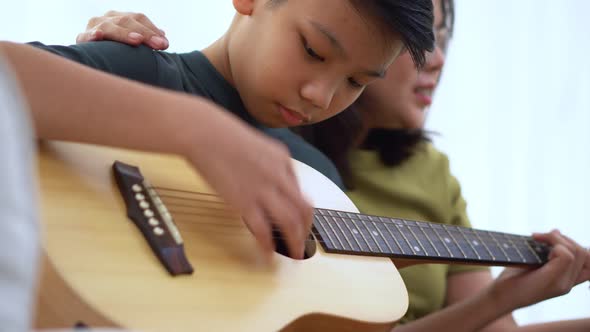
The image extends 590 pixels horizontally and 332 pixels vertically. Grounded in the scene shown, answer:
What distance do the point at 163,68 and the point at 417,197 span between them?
2.18 ft

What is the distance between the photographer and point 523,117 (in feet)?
7.16

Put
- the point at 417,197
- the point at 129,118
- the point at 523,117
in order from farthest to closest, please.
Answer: the point at 523,117
the point at 417,197
the point at 129,118

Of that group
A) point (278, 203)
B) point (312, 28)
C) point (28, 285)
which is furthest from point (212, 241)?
point (28, 285)

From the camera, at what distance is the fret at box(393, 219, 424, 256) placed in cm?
100

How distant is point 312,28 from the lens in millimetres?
970

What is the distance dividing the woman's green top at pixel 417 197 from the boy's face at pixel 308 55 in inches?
17.5

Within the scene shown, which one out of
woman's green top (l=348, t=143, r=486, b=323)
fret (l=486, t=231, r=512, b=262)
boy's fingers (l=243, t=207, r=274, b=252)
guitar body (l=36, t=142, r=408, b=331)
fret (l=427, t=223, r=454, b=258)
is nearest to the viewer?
guitar body (l=36, t=142, r=408, b=331)

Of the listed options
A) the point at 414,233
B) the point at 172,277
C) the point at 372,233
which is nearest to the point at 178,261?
the point at 172,277

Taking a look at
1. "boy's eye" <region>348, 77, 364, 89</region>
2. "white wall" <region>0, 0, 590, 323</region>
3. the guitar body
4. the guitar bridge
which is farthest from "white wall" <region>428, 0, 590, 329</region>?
the guitar bridge

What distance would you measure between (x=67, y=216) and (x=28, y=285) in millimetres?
378

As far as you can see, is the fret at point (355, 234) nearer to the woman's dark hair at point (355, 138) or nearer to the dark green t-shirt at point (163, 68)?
the dark green t-shirt at point (163, 68)

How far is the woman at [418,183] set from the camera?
1248mm

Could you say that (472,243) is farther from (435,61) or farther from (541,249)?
(435,61)

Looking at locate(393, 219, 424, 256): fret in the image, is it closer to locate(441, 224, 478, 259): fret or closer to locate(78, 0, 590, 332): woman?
locate(441, 224, 478, 259): fret
